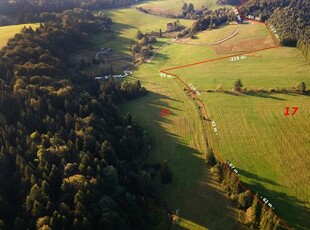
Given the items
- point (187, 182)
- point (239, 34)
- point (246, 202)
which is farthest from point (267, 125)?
point (239, 34)

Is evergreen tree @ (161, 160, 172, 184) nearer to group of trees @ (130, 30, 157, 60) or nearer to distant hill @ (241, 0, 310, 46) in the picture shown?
group of trees @ (130, 30, 157, 60)

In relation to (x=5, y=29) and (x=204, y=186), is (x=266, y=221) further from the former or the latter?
(x=5, y=29)

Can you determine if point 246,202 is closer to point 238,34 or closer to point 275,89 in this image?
point 275,89

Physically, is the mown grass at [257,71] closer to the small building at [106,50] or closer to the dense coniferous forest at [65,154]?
the dense coniferous forest at [65,154]

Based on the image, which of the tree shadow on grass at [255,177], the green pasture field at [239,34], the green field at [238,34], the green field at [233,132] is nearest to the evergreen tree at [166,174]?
the green field at [233,132]

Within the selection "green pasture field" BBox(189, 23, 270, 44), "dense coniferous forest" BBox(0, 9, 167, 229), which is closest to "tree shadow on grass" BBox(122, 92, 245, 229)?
"dense coniferous forest" BBox(0, 9, 167, 229)

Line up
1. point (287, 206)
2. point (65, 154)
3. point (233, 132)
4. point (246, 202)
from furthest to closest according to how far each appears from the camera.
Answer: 1. point (233, 132)
2. point (65, 154)
3. point (287, 206)
4. point (246, 202)

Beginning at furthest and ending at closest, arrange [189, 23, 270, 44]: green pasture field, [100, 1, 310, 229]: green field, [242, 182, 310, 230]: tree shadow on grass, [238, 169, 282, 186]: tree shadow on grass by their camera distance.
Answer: [189, 23, 270, 44]: green pasture field → [238, 169, 282, 186]: tree shadow on grass → [100, 1, 310, 229]: green field → [242, 182, 310, 230]: tree shadow on grass

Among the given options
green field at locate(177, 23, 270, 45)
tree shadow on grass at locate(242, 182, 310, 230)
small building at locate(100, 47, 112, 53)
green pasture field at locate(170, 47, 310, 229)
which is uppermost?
green field at locate(177, 23, 270, 45)
